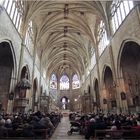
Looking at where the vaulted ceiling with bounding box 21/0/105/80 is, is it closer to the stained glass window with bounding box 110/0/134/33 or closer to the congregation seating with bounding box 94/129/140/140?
the stained glass window with bounding box 110/0/134/33

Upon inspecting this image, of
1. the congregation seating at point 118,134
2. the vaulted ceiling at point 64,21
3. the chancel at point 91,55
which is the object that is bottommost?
the congregation seating at point 118,134

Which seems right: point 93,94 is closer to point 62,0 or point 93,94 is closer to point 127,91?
point 127,91

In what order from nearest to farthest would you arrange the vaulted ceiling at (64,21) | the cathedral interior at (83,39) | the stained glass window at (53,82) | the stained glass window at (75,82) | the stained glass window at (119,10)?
the stained glass window at (119,10)
the cathedral interior at (83,39)
the vaulted ceiling at (64,21)
the stained glass window at (53,82)
the stained glass window at (75,82)

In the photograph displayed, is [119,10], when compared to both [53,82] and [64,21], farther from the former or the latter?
[53,82]

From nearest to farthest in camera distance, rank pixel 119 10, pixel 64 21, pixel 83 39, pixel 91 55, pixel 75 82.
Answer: pixel 119 10, pixel 64 21, pixel 91 55, pixel 83 39, pixel 75 82

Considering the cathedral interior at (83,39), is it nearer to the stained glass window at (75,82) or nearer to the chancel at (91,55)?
the chancel at (91,55)

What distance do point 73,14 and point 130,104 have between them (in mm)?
15669

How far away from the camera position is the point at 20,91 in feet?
47.2

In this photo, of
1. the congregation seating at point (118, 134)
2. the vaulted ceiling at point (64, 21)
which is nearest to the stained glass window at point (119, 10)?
the vaulted ceiling at point (64, 21)

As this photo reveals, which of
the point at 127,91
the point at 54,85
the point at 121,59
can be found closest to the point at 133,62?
the point at 121,59

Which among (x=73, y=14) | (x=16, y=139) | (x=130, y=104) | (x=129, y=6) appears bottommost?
(x=16, y=139)

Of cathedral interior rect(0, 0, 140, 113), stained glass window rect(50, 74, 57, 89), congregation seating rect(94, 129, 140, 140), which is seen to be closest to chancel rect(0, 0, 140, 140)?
cathedral interior rect(0, 0, 140, 113)

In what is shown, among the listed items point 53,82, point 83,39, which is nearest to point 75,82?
point 53,82

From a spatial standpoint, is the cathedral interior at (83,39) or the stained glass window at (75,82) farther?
Result: the stained glass window at (75,82)
